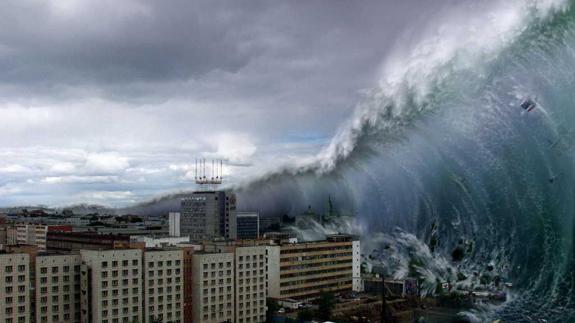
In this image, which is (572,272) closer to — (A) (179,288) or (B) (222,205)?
(A) (179,288)

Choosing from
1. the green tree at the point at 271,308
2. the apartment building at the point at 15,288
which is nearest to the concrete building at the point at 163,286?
the apartment building at the point at 15,288

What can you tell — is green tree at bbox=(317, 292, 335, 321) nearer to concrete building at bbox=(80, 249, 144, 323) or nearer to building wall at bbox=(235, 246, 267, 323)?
building wall at bbox=(235, 246, 267, 323)

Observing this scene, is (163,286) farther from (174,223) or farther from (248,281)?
(174,223)

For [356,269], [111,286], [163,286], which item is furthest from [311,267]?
[111,286]

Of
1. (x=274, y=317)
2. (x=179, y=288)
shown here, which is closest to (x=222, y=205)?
(x=274, y=317)

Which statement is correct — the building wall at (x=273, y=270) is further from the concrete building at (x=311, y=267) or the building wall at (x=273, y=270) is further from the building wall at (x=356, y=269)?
the building wall at (x=356, y=269)
